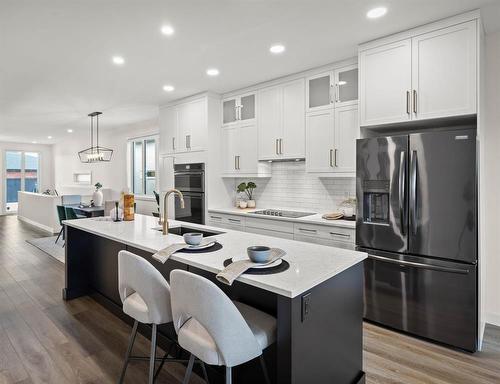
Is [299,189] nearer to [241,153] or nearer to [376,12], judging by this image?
[241,153]

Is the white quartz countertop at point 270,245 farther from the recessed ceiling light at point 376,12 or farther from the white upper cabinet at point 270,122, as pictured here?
the recessed ceiling light at point 376,12

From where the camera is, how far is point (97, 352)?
2439 mm

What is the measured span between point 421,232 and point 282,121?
2110mm

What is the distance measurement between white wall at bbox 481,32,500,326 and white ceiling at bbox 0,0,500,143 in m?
0.33

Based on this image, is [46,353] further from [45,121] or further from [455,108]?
[45,121]

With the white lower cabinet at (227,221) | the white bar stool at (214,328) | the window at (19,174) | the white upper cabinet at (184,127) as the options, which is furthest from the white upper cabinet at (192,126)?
the window at (19,174)

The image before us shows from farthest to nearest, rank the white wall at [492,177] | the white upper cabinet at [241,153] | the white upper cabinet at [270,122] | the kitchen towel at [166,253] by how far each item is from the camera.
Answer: the white upper cabinet at [241,153]
the white upper cabinet at [270,122]
the white wall at [492,177]
the kitchen towel at [166,253]

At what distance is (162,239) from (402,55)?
258 cm

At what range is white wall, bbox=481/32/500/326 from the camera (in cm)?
287

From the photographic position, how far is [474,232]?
7.80 feet

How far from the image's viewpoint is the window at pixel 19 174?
10953 mm

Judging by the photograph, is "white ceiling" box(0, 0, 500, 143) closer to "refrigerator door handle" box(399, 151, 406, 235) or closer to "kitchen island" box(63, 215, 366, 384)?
"refrigerator door handle" box(399, 151, 406, 235)

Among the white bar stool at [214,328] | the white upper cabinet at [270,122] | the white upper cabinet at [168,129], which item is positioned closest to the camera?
the white bar stool at [214,328]

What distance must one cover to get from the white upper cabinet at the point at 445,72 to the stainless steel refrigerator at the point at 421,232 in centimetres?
29
